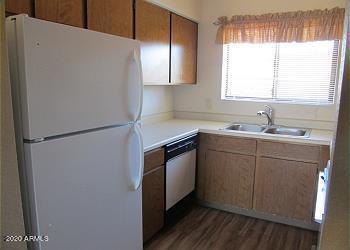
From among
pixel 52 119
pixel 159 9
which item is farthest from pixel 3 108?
pixel 159 9

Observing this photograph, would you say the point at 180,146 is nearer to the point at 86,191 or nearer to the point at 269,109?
the point at 269,109

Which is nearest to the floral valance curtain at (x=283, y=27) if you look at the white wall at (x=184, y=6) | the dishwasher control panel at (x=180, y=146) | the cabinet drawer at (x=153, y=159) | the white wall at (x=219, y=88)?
the white wall at (x=219, y=88)

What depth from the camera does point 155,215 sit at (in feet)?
7.70

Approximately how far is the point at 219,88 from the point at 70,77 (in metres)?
2.41

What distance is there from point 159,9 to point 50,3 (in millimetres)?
1292

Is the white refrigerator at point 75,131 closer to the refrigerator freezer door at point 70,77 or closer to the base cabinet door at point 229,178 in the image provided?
the refrigerator freezer door at point 70,77

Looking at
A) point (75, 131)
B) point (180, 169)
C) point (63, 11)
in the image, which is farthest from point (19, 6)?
point (180, 169)

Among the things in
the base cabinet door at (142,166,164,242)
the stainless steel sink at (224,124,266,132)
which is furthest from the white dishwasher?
the stainless steel sink at (224,124,266,132)

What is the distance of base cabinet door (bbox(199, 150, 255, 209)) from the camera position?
2.83 meters

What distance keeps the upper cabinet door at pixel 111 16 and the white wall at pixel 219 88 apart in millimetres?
1425

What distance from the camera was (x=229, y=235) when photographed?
8.45 ft

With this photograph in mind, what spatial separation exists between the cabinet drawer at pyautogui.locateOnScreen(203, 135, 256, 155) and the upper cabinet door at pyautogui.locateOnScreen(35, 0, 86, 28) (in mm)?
1705

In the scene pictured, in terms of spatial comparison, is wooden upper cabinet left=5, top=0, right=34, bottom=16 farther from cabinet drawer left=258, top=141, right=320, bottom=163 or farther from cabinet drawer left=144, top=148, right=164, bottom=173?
cabinet drawer left=258, top=141, right=320, bottom=163

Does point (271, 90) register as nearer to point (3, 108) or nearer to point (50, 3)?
point (50, 3)
